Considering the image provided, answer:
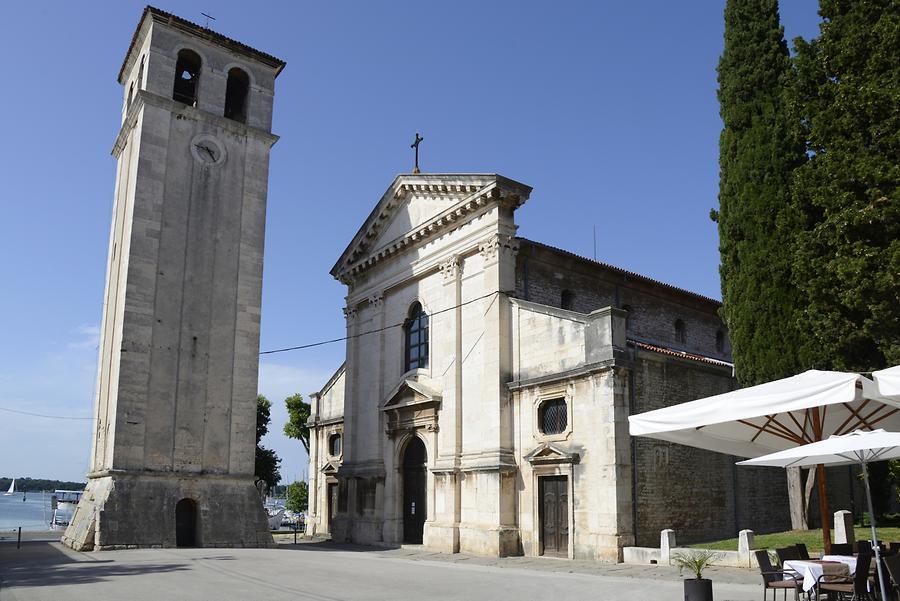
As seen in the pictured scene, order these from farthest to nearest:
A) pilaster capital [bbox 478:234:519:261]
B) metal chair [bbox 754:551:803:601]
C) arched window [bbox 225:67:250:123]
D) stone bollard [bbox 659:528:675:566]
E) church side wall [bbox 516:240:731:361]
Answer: arched window [bbox 225:67:250:123], church side wall [bbox 516:240:731:361], pilaster capital [bbox 478:234:519:261], stone bollard [bbox 659:528:675:566], metal chair [bbox 754:551:803:601]

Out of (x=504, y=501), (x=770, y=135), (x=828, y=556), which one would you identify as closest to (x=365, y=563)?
(x=504, y=501)

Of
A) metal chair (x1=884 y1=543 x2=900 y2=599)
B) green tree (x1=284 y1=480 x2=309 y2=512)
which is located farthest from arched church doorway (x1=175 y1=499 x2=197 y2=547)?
green tree (x1=284 y1=480 x2=309 y2=512)

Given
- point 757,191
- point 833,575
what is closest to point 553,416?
point 757,191

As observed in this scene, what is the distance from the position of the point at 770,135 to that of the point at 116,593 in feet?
57.3

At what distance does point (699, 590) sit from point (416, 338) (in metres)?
18.5

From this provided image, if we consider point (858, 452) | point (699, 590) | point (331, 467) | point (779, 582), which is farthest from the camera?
point (331, 467)

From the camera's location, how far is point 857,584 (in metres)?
8.48

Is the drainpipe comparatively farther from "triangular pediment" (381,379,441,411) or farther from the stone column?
"triangular pediment" (381,379,441,411)

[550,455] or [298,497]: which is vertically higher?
[550,455]

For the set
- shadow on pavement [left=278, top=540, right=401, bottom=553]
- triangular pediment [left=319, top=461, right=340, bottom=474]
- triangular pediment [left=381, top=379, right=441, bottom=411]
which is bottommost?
shadow on pavement [left=278, top=540, right=401, bottom=553]

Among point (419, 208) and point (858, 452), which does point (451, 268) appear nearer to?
point (419, 208)

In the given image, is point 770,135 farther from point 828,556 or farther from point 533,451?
point 828,556

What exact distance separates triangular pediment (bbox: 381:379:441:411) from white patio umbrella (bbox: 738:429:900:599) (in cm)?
1560

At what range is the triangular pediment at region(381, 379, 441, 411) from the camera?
2477 centimetres
